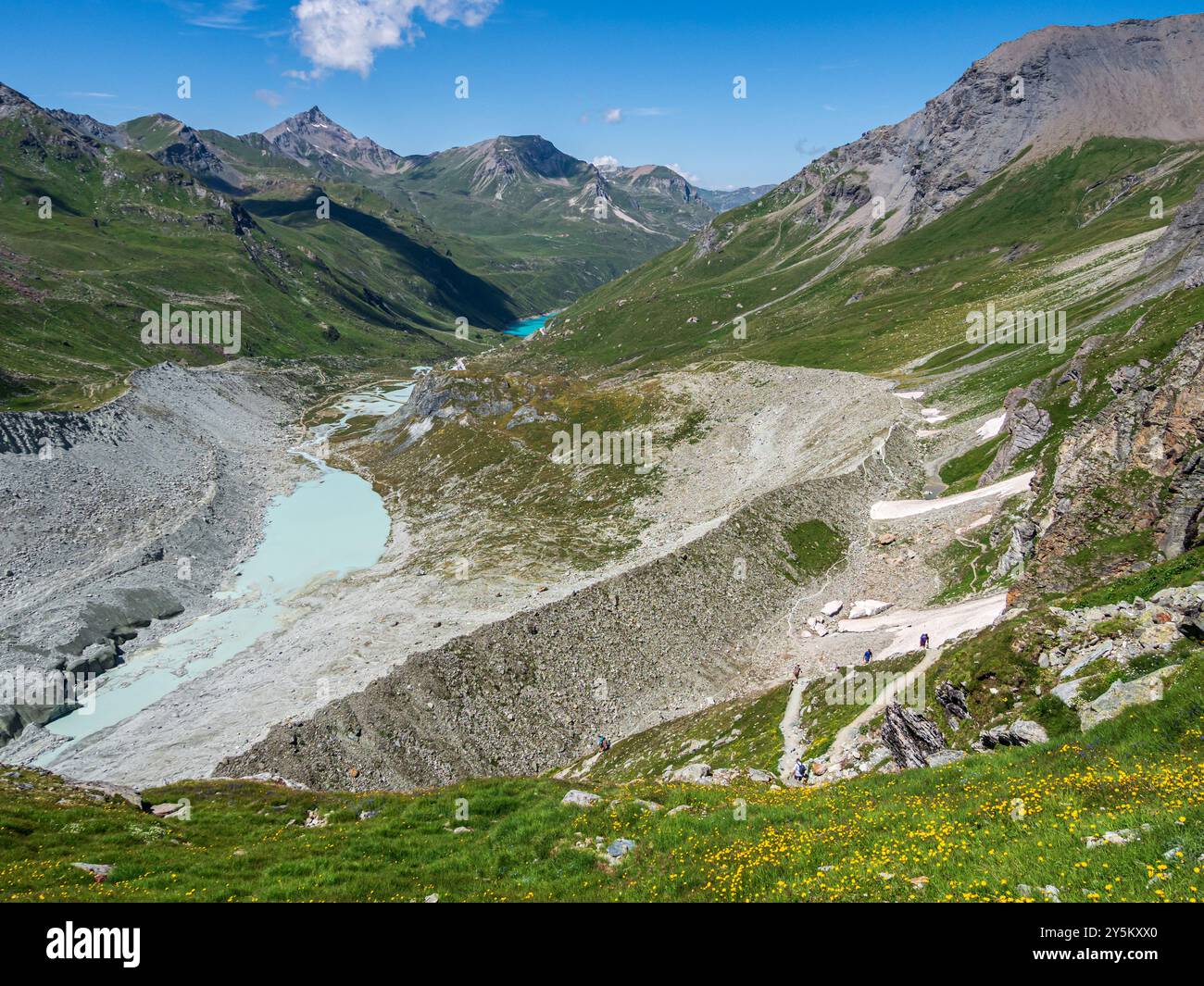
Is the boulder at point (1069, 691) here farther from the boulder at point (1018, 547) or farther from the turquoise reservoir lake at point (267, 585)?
the turquoise reservoir lake at point (267, 585)

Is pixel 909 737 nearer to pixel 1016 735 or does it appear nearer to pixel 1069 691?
pixel 1016 735

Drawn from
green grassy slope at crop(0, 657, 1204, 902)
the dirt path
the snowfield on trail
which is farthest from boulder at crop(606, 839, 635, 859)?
the snowfield on trail

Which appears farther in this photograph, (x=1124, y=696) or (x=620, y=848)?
(x=1124, y=696)

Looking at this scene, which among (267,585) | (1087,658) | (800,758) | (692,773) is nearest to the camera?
(1087,658)

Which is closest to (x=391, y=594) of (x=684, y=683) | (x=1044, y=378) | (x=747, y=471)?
(x=684, y=683)

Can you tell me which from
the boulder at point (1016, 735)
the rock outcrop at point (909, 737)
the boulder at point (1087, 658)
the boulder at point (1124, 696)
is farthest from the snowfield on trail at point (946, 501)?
the boulder at point (1124, 696)

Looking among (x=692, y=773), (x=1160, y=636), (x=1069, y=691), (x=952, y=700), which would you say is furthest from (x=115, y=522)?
(x=1160, y=636)

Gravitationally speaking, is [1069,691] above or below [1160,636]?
below
